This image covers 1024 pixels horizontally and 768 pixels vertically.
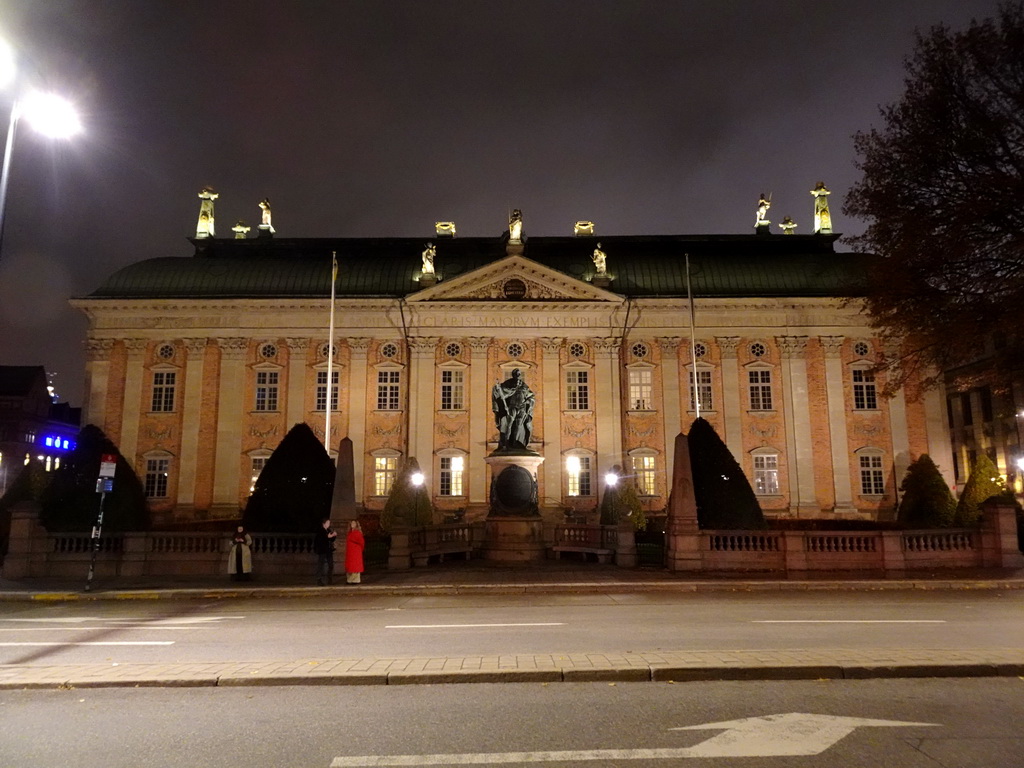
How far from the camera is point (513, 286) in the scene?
153 ft

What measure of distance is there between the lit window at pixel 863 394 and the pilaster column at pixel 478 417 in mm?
22340

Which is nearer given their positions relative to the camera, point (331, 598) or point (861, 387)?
point (331, 598)

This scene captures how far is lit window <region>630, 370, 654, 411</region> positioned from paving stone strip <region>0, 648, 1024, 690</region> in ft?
122

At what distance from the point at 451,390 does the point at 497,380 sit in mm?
2941

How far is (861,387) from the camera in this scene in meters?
46.4

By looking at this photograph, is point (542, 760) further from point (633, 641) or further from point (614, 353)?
point (614, 353)

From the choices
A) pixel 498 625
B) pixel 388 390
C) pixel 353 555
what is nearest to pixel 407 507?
pixel 388 390

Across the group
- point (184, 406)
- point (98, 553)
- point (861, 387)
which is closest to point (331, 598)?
point (98, 553)

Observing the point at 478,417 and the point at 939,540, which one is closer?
the point at 939,540

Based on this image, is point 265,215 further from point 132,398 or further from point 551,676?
point 551,676

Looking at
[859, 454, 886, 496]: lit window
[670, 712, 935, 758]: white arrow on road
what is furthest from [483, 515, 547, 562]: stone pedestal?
[859, 454, 886, 496]: lit window

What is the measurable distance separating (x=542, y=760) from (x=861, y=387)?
45690mm

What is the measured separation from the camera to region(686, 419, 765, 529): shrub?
23969 millimetres

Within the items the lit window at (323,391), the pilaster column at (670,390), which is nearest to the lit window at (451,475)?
the lit window at (323,391)
